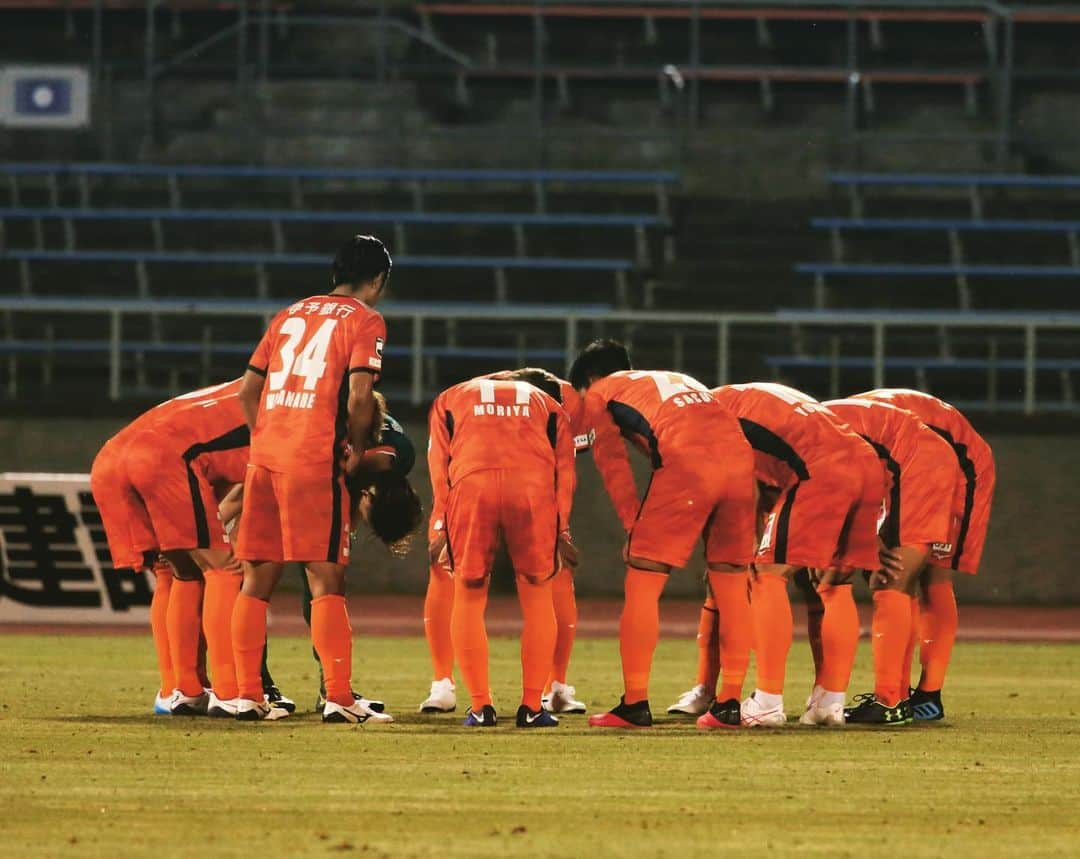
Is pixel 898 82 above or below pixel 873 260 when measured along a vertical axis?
above

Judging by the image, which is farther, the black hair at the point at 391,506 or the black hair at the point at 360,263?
the black hair at the point at 391,506

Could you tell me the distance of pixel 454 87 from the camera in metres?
27.7

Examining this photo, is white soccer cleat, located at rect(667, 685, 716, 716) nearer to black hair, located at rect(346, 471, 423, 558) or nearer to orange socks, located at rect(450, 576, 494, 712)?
orange socks, located at rect(450, 576, 494, 712)

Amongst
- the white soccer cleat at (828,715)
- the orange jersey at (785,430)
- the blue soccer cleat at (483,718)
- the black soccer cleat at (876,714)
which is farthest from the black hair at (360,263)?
the black soccer cleat at (876,714)

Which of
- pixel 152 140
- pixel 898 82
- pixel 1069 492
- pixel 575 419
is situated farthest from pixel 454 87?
pixel 575 419

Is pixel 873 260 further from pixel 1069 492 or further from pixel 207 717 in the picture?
pixel 207 717

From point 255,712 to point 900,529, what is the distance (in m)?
3.34

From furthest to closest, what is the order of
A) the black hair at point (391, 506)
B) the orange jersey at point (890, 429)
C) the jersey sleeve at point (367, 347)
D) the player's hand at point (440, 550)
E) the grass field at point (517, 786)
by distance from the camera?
the orange jersey at point (890, 429), the black hair at point (391, 506), the player's hand at point (440, 550), the jersey sleeve at point (367, 347), the grass field at point (517, 786)

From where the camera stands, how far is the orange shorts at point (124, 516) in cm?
1056

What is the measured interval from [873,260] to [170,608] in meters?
14.8

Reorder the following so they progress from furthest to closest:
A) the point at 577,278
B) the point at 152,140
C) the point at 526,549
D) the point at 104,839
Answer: the point at 152,140, the point at 577,278, the point at 526,549, the point at 104,839

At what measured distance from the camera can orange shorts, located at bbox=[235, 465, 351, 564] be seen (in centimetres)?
956

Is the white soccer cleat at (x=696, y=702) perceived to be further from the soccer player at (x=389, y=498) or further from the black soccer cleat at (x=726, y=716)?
the soccer player at (x=389, y=498)

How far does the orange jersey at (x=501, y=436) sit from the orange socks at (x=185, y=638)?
4.39 feet
